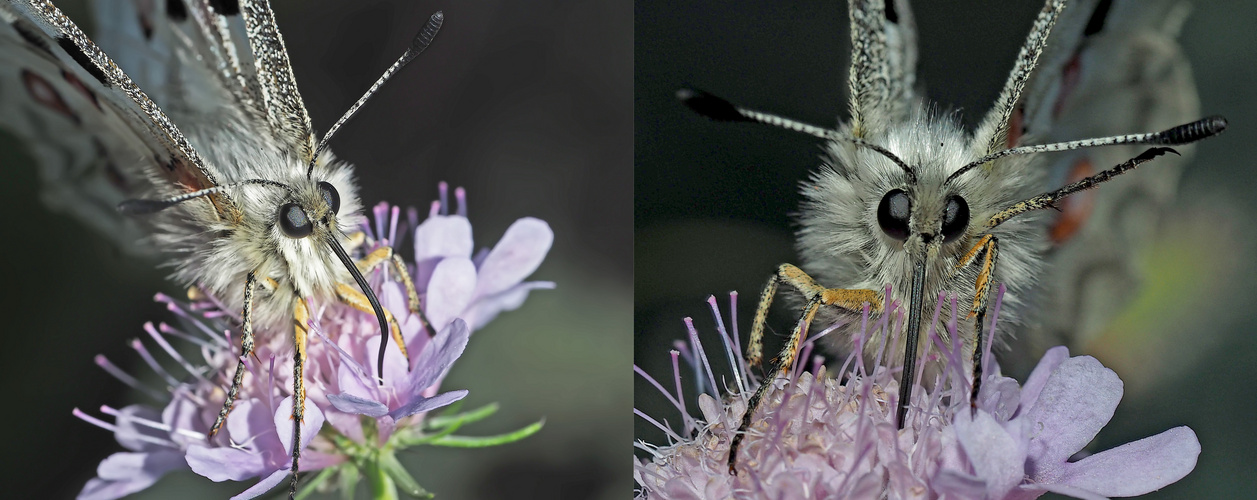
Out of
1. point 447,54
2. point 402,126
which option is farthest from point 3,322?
point 447,54

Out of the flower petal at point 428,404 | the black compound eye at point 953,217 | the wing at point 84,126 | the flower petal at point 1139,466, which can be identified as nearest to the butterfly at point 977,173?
the black compound eye at point 953,217

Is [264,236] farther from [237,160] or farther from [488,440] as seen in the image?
[488,440]

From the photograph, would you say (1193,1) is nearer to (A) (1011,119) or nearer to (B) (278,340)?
(A) (1011,119)

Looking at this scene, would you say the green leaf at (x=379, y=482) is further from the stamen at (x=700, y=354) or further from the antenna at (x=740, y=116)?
the antenna at (x=740, y=116)

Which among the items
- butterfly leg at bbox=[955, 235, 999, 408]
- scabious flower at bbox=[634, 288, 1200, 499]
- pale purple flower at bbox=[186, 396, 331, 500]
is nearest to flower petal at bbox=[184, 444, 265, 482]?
pale purple flower at bbox=[186, 396, 331, 500]

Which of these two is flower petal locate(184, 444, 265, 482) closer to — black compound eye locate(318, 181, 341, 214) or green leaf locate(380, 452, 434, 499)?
green leaf locate(380, 452, 434, 499)

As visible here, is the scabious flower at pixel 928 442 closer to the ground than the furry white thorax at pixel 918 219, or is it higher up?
closer to the ground
